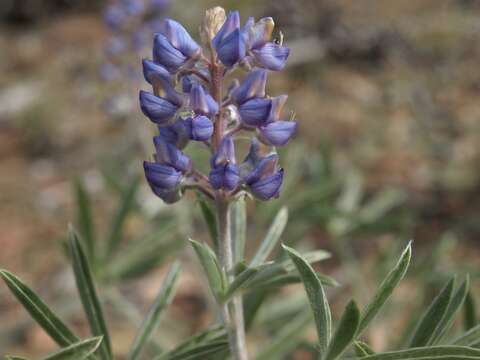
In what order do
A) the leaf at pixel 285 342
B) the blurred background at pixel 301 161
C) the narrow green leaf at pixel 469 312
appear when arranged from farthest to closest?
the blurred background at pixel 301 161
the leaf at pixel 285 342
the narrow green leaf at pixel 469 312

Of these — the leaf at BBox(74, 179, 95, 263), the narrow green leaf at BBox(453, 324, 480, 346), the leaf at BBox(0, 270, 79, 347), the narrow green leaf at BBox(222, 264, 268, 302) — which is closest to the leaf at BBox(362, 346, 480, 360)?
the narrow green leaf at BBox(453, 324, 480, 346)

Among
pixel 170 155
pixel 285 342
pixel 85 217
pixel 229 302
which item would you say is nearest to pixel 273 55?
pixel 170 155

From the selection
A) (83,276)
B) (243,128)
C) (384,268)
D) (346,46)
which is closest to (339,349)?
(243,128)

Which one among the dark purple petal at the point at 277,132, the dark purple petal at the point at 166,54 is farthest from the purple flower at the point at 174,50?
the dark purple petal at the point at 277,132

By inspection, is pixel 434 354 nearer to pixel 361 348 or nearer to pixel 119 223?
pixel 361 348

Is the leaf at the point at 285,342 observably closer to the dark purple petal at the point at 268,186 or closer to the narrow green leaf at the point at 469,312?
the narrow green leaf at the point at 469,312

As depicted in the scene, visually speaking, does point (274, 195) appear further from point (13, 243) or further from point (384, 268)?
point (13, 243)
